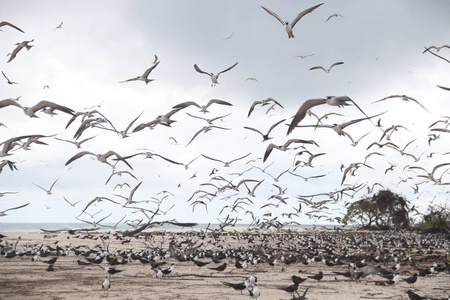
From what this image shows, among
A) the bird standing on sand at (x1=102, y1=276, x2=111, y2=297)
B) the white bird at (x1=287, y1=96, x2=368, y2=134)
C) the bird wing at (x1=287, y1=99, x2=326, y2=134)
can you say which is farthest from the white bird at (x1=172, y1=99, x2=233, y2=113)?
the bird standing on sand at (x1=102, y1=276, x2=111, y2=297)

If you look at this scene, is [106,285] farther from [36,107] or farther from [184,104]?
[184,104]

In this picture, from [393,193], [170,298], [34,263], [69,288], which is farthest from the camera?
[393,193]

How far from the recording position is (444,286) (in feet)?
35.2

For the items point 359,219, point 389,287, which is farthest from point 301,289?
point 359,219

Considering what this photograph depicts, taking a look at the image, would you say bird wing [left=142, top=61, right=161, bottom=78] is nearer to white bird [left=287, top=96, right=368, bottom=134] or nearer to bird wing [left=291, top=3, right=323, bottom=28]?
bird wing [left=291, top=3, right=323, bottom=28]

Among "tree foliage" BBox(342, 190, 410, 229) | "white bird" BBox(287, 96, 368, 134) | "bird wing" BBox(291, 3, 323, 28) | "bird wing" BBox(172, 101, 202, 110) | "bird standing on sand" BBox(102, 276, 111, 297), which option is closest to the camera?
"white bird" BBox(287, 96, 368, 134)

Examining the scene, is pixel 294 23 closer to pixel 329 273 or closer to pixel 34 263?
pixel 329 273

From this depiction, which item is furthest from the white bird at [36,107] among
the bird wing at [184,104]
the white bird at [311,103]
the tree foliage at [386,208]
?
the tree foliage at [386,208]

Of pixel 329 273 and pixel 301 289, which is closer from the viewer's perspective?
pixel 301 289

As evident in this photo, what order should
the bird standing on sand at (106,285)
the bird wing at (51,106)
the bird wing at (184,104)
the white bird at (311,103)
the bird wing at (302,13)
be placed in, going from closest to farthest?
1. the white bird at (311,103)
2. the bird standing on sand at (106,285)
3. the bird wing at (51,106)
4. the bird wing at (302,13)
5. the bird wing at (184,104)

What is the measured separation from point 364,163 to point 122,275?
11113 mm

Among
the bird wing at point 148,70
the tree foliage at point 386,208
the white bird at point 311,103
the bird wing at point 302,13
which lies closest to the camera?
the white bird at point 311,103

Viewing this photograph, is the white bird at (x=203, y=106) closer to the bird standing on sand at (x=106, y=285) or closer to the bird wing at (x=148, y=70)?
the bird wing at (x=148, y=70)

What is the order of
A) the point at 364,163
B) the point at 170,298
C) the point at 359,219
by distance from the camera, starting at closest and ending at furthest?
the point at 170,298
the point at 364,163
the point at 359,219
